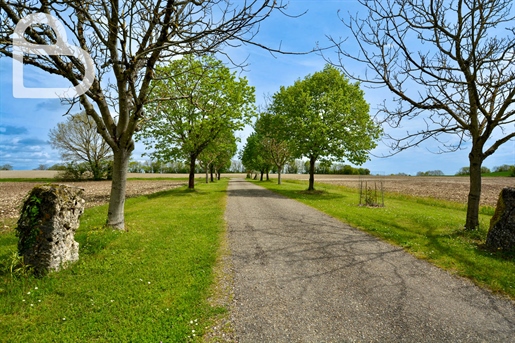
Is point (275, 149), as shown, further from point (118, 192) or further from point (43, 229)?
point (43, 229)

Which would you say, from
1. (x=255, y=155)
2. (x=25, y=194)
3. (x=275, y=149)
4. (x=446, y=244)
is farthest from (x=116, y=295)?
(x=255, y=155)

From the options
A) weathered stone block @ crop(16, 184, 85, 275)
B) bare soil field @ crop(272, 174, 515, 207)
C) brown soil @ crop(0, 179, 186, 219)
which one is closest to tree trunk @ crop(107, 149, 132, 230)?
brown soil @ crop(0, 179, 186, 219)

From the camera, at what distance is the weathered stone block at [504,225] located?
23.5 ft

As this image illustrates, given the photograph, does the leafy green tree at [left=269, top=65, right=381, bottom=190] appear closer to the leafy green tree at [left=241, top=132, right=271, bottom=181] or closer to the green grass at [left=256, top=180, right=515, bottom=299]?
the green grass at [left=256, top=180, right=515, bottom=299]

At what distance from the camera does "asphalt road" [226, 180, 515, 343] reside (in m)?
3.65

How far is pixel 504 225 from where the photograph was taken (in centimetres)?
726

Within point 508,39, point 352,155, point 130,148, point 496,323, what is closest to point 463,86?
point 508,39

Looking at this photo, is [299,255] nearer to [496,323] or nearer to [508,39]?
[496,323]

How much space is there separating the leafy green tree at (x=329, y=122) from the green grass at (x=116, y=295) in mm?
18907

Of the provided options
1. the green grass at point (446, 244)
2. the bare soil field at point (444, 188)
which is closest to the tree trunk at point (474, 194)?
the green grass at point (446, 244)

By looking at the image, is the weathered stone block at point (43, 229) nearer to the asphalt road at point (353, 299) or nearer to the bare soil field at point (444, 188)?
the asphalt road at point (353, 299)

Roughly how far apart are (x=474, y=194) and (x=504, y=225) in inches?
103

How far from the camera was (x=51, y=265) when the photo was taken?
5328mm

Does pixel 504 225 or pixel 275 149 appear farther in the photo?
pixel 275 149
